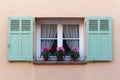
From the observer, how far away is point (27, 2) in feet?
29.6

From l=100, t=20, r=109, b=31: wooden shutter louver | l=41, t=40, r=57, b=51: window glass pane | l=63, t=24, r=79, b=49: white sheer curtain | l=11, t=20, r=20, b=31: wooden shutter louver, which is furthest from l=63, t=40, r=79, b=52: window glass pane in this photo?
l=11, t=20, r=20, b=31: wooden shutter louver

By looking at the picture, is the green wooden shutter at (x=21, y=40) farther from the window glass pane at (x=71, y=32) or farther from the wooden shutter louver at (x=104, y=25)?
the wooden shutter louver at (x=104, y=25)

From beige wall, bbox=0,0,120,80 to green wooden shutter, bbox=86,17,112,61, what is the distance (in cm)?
14

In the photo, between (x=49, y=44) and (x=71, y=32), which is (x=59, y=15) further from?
(x=49, y=44)

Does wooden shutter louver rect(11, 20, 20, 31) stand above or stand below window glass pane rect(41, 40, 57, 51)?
above

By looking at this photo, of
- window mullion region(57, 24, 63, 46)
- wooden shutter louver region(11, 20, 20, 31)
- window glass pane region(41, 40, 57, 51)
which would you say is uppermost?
wooden shutter louver region(11, 20, 20, 31)

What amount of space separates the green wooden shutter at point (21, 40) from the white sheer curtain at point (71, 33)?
913 mm

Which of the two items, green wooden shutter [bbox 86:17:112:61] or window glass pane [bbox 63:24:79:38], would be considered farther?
window glass pane [bbox 63:24:79:38]

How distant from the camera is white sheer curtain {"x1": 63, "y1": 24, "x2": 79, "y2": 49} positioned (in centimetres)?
927

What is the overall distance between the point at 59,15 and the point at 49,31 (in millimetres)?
540

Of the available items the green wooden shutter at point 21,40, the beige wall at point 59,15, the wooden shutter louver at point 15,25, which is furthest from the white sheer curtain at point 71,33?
the wooden shutter louver at point 15,25

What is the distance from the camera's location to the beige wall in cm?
894

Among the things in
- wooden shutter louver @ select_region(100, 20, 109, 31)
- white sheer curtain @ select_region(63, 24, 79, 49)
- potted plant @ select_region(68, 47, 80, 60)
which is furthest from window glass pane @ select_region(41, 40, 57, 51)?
wooden shutter louver @ select_region(100, 20, 109, 31)

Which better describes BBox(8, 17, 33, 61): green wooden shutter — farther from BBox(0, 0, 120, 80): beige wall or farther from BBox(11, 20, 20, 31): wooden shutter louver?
BBox(0, 0, 120, 80): beige wall
